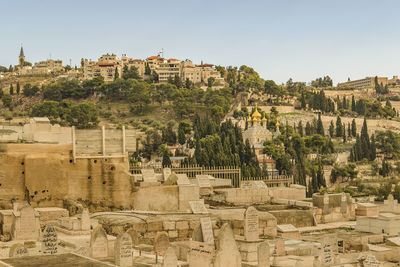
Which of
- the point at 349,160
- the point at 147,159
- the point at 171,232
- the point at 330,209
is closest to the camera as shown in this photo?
the point at 171,232

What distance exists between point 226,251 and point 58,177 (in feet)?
35.6

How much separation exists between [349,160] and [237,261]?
6895 cm

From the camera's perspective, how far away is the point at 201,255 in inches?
491

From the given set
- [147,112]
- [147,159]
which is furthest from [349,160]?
[147,112]

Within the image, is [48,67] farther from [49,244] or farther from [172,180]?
[49,244]

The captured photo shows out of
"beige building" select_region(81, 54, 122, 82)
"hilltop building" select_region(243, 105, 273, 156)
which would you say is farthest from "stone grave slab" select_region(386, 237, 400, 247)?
"beige building" select_region(81, 54, 122, 82)

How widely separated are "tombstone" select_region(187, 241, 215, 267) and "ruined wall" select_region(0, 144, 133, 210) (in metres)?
9.82

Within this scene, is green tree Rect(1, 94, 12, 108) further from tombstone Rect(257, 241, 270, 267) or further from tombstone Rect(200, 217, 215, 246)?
tombstone Rect(257, 241, 270, 267)

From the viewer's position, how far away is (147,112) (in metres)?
102

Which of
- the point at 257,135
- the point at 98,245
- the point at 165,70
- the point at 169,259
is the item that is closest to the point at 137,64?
the point at 165,70

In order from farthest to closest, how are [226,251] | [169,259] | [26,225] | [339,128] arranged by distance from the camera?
[339,128], [26,225], [226,251], [169,259]

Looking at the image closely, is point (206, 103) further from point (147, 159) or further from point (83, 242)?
point (83, 242)

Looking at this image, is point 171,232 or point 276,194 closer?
point 171,232

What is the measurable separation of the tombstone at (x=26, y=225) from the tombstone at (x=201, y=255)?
558 cm
